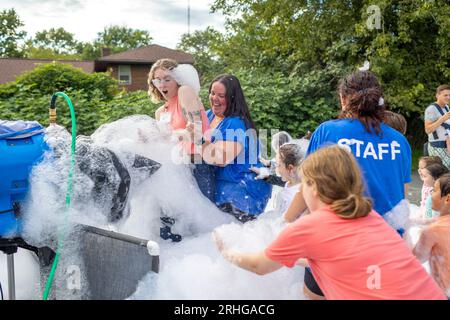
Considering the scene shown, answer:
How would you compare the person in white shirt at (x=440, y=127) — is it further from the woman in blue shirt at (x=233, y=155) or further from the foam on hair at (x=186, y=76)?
the foam on hair at (x=186, y=76)

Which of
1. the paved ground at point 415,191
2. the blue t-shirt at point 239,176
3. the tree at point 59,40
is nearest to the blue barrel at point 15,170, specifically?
the blue t-shirt at point 239,176

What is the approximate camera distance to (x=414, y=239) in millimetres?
2697

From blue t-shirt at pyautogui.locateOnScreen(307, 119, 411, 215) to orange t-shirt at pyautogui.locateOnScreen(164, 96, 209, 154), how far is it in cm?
75

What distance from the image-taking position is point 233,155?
2.66 meters

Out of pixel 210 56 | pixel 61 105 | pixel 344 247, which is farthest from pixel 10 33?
pixel 344 247

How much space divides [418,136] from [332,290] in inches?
418

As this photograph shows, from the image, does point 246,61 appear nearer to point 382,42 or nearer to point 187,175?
point 382,42

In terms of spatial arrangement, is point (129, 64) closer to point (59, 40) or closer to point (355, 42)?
point (355, 42)

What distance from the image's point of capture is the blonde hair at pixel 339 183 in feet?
5.32

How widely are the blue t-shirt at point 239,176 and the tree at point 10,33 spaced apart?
3459 cm

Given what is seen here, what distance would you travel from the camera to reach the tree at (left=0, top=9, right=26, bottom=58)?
34341 millimetres

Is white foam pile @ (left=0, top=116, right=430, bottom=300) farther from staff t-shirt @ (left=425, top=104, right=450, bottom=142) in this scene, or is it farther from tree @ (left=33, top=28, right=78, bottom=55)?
tree @ (left=33, top=28, right=78, bottom=55)

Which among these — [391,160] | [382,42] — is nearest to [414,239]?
[391,160]

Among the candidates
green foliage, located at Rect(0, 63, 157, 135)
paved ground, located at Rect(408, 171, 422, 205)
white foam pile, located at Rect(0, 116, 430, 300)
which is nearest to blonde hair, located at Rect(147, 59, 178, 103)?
white foam pile, located at Rect(0, 116, 430, 300)
